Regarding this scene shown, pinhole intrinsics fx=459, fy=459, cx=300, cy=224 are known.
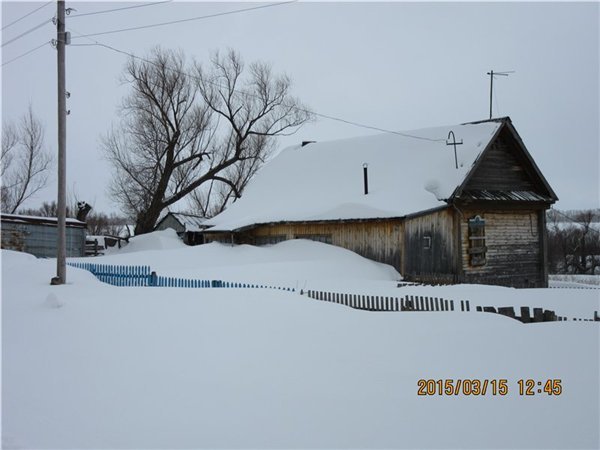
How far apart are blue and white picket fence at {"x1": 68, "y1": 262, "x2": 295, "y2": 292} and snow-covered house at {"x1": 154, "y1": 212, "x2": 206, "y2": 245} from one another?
21.5 metres

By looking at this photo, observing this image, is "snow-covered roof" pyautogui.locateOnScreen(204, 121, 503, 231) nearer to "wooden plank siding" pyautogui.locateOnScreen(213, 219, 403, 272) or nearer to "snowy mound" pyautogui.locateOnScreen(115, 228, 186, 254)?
"wooden plank siding" pyautogui.locateOnScreen(213, 219, 403, 272)

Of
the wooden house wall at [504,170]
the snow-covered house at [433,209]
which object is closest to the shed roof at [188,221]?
the snow-covered house at [433,209]

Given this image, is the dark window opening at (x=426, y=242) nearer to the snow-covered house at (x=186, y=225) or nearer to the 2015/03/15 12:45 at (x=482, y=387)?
the 2015/03/15 12:45 at (x=482, y=387)

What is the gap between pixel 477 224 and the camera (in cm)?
1994

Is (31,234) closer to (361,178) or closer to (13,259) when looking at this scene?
(13,259)

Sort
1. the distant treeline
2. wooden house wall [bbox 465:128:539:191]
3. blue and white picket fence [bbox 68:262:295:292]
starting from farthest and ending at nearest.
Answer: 1. the distant treeline
2. wooden house wall [bbox 465:128:539:191]
3. blue and white picket fence [bbox 68:262:295:292]

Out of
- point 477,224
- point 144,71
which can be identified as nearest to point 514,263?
point 477,224

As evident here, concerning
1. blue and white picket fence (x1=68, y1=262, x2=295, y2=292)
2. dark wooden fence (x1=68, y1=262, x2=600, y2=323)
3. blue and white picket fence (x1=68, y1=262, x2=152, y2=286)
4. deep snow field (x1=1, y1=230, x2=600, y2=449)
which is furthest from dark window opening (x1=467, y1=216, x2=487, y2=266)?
blue and white picket fence (x1=68, y1=262, x2=152, y2=286)

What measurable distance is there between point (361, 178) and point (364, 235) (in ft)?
14.5

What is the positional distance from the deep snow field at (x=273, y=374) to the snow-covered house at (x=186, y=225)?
1177 inches

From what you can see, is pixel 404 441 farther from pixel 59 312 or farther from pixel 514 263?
pixel 514 263

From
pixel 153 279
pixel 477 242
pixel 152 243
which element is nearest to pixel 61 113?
pixel 153 279

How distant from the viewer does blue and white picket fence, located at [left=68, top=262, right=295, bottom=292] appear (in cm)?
1232

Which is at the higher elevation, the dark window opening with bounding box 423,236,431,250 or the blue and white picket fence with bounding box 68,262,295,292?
the dark window opening with bounding box 423,236,431,250
